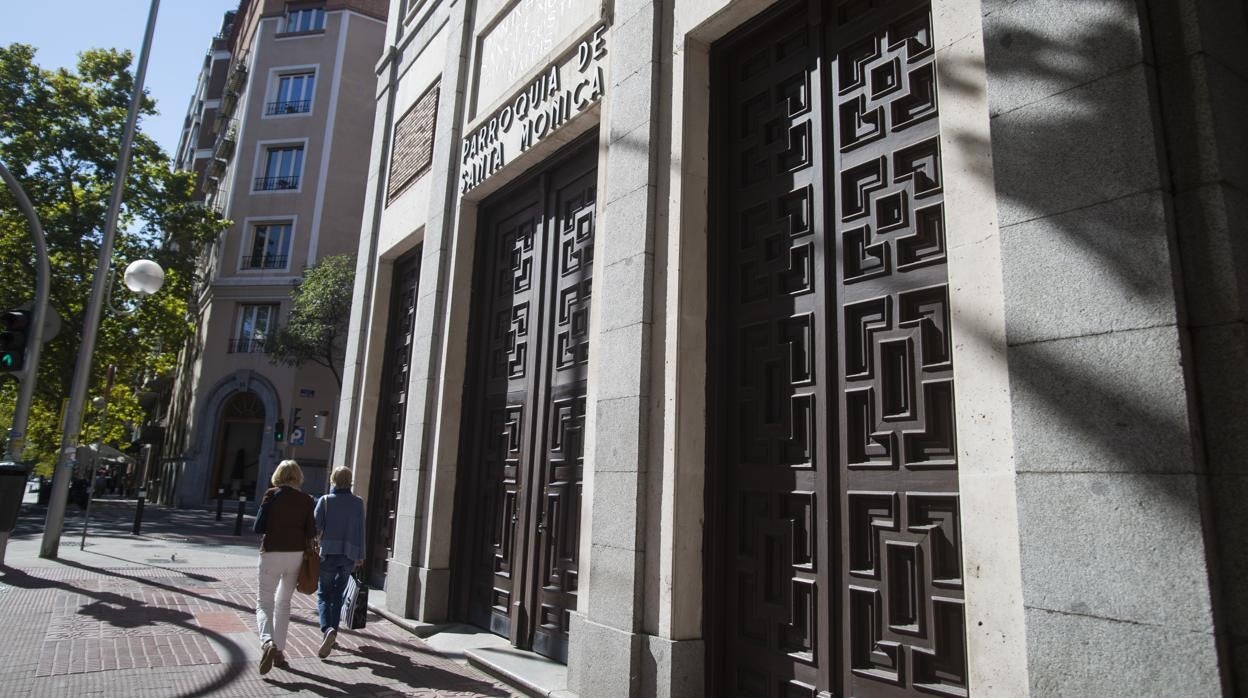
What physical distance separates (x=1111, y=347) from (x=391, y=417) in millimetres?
10471

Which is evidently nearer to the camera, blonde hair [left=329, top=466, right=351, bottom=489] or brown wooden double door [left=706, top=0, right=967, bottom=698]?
brown wooden double door [left=706, top=0, right=967, bottom=698]

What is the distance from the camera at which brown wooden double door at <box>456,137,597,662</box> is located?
7.30 meters

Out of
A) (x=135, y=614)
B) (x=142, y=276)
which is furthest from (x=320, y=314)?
(x=135, y=614)

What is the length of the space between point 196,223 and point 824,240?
29.8 meters

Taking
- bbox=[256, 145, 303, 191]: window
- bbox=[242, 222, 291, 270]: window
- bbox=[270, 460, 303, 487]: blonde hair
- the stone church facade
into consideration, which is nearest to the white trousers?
bbox=[270, 460, 303, 487]: blonde hair

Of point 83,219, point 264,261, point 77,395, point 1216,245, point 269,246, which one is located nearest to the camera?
point 1216,245

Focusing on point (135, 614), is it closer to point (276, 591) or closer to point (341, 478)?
point (276, 591)

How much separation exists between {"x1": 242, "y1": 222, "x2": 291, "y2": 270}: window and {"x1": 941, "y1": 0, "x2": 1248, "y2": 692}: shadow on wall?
106 ft

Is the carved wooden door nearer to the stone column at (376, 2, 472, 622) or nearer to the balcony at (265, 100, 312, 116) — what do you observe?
the stone column at (376, 2, 472, 622)

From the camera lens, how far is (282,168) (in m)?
32.9

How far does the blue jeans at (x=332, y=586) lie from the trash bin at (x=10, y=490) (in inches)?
211

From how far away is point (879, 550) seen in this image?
13.8 ft

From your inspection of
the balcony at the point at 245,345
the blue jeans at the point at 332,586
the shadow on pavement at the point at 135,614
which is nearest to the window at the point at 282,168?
the balcony at the point at 245,345

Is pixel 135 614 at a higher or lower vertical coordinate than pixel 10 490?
lower
